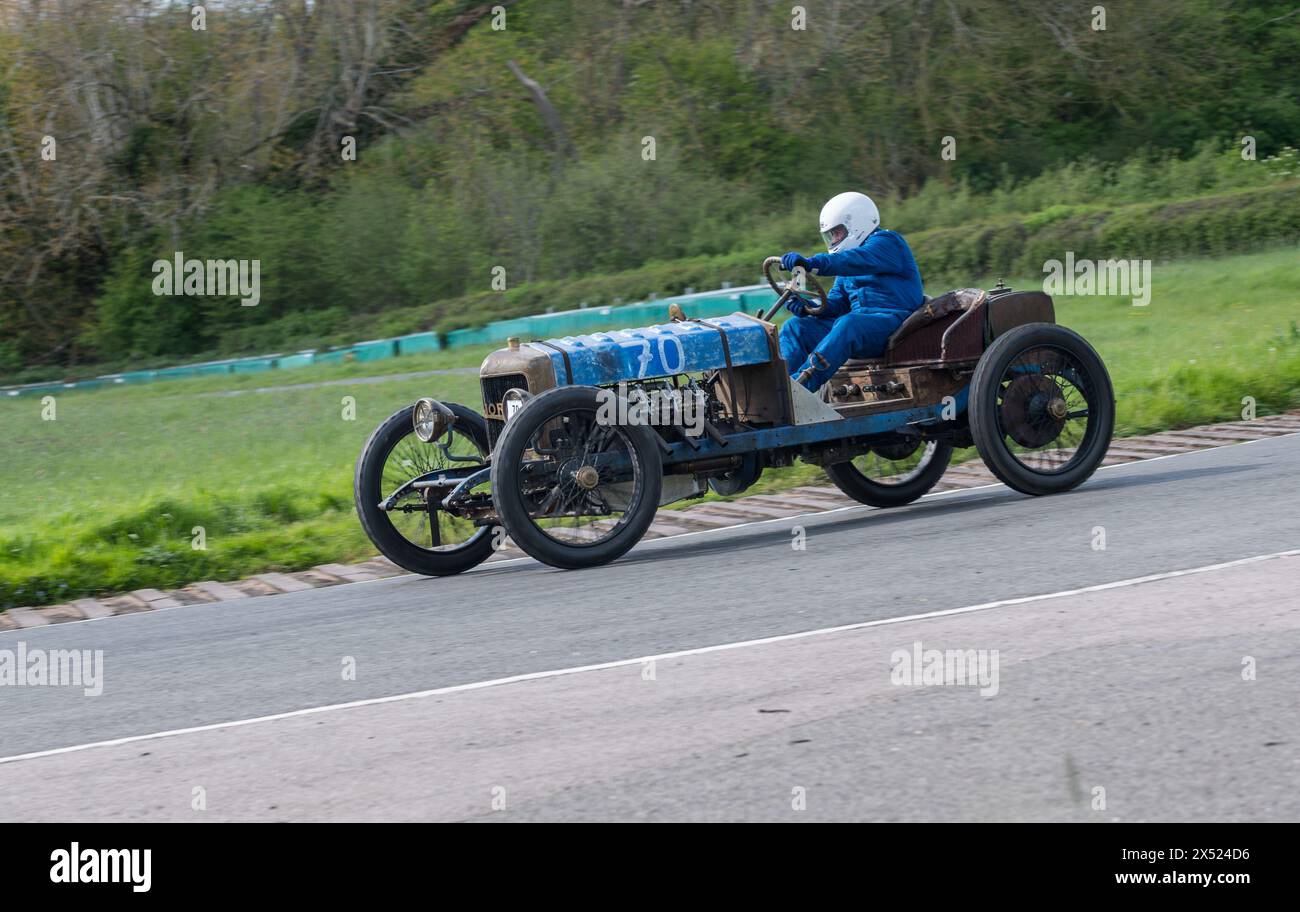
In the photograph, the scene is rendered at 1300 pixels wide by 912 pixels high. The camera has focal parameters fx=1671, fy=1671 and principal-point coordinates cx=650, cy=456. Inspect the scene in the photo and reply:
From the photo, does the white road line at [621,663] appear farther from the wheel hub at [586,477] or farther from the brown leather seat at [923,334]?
the brown leather seat at [923,334]

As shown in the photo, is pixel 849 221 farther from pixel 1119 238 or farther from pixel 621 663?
pixel 1119 238

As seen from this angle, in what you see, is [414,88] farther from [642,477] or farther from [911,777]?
[911,777]

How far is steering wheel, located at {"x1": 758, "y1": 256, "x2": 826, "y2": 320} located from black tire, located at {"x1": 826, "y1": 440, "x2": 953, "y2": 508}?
102 cm

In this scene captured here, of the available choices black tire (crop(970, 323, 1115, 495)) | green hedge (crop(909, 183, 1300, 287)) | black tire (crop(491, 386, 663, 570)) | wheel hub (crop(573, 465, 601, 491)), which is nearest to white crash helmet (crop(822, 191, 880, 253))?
black tire (crop(970, 323, 1115, 495))

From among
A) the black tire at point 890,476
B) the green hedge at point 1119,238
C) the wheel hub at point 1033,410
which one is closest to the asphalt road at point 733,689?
the wheel hub at point 1033,410

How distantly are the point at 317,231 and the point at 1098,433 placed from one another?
2848cm

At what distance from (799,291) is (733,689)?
4.23m

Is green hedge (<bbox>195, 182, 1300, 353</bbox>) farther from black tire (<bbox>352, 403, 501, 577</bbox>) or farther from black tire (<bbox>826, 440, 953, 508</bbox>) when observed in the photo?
black tire (<bbox>352, 403, 501, 577</bbox>)

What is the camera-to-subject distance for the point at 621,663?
244 inches

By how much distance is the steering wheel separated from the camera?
917cm

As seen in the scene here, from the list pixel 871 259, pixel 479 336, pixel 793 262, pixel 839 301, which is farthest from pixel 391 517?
pixel 479 336

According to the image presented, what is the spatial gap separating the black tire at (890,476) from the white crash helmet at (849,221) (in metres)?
1.30

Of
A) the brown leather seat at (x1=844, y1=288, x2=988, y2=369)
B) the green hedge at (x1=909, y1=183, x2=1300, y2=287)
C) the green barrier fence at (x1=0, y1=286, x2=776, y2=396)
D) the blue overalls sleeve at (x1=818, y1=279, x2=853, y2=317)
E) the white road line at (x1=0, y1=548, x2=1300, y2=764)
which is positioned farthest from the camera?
the green hedge at (x1=909, y1=183, x2=1300, y2=287)

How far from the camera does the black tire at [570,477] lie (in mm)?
8195
